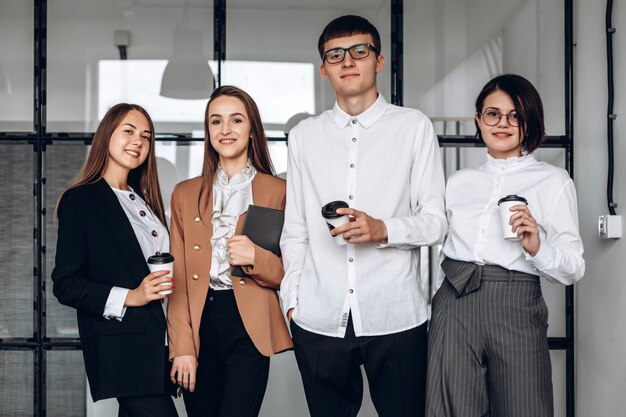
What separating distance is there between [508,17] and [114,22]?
1.90m

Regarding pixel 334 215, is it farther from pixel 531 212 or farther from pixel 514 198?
pixel 531 212

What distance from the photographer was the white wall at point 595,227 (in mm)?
3119

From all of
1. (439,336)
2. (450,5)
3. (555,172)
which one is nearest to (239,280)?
(439,336)

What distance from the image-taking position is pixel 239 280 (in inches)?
102

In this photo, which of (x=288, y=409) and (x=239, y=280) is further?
(x=288, y=409)

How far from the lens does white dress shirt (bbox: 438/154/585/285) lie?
2.33 meters

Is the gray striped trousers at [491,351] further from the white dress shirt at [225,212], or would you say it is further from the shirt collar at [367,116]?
the white dress shirt at [225,212]

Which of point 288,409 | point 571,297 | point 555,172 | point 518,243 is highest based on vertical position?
point 555,172

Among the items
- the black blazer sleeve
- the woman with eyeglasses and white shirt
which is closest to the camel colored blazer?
the black blazer sleeve

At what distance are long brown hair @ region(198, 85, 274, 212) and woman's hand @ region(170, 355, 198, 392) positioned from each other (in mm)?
509

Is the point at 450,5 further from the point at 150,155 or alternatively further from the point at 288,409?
the point at 288,409

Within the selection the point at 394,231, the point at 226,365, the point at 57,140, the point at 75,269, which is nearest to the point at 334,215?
the point at 394,231

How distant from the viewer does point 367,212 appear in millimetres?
2447

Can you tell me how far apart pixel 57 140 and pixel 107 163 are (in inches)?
41.7
